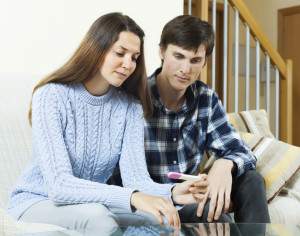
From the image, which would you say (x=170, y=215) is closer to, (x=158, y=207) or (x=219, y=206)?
(x=158, y=207)

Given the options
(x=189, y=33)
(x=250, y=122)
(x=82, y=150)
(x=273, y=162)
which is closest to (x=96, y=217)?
(x=82, y=150)

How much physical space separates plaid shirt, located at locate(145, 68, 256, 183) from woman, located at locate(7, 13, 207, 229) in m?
0.15

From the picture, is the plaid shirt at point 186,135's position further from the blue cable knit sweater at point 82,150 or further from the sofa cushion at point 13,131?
the sofa cushion at point 13,131

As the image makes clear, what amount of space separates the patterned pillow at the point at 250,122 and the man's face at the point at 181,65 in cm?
62

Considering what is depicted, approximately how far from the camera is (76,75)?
1.37 meters

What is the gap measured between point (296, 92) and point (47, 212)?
3.51 meters

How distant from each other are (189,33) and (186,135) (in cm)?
37

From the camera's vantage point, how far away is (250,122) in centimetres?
230

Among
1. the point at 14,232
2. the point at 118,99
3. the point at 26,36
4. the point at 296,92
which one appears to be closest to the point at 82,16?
the point at 26,36

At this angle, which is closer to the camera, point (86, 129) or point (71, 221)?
point (71, 221)

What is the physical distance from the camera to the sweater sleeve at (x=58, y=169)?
3.94 ft

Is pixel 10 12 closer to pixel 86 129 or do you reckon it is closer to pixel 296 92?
pixel 86 129

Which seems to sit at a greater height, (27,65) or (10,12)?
(10,12)

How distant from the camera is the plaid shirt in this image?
5.59 feet
